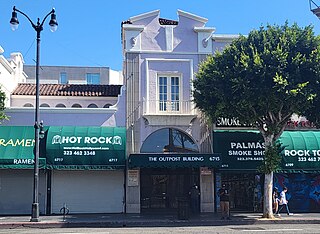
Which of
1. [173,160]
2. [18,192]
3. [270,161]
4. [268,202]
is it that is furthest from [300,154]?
[18,192]

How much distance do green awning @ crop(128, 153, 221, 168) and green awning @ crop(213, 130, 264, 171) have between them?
122 cm

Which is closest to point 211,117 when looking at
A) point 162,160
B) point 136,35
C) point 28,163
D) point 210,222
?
point 162,160

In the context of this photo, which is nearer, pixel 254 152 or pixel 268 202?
pixel 268 202

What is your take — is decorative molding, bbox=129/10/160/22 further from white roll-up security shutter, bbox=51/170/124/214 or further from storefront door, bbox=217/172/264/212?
storefront door, bbox=217/172/264/212

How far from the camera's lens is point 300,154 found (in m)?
23.7

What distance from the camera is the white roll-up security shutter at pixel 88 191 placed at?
23.7 metres

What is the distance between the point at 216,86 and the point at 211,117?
5.98 feet

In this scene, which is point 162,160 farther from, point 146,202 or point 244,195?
point 244,195

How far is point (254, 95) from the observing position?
19812 mm

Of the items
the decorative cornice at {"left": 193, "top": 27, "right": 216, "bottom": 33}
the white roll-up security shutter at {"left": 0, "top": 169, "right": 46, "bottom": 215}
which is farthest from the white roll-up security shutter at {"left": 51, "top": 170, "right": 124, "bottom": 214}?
the decorative cornice at {"left": 193, "top": 27, "right": 216, "bottom": 33}

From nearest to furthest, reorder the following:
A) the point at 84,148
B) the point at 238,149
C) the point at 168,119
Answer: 1. the point at 84,148
2. the point at 238,149
3. the point at 168,119

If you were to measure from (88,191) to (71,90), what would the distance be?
650cm

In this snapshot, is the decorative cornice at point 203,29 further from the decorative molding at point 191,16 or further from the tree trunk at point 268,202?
the tree trunk at point 268,202

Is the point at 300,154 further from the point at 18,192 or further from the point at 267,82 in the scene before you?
the point at 18,192
